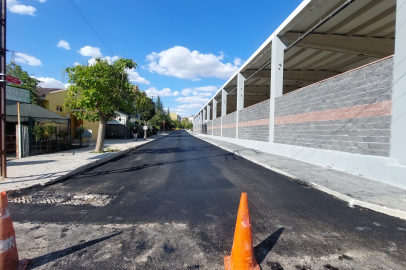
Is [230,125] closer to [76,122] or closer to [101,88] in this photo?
[101,88]

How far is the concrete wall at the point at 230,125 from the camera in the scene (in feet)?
77.9

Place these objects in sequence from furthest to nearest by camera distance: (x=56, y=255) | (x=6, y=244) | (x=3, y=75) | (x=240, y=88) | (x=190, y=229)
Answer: (x=240, y=88) → (x=3, y=75) → (x=190, y=229) → (x=56, y=255) → (x=6, y=244)

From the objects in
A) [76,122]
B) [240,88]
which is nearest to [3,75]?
[240,88]

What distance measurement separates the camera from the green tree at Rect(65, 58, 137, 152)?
38.0 feet

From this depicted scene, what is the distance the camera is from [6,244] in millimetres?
2389

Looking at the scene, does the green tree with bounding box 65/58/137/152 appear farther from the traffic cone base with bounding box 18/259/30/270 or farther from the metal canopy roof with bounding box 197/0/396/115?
the traffic cone base with bounding box 18/259/30/270

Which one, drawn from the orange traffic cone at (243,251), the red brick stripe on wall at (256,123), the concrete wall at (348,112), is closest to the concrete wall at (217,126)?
the red brick stripe on wall at (256,123)

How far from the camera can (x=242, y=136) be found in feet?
68.1

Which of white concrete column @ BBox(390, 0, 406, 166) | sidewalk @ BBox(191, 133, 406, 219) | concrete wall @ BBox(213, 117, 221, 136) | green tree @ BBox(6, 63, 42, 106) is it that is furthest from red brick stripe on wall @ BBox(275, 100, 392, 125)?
green tree @ BBox(6, 63, 42, 106)

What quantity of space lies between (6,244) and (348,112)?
A: 9.57 metres

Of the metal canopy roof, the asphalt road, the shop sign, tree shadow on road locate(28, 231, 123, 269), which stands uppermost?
the metal canopy roof

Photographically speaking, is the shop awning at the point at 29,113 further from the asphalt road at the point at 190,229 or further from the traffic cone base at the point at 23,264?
the traffic cone base at the point at 23,264

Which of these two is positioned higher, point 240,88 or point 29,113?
point 240,88

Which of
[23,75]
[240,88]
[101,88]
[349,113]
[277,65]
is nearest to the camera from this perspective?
[349,113]
